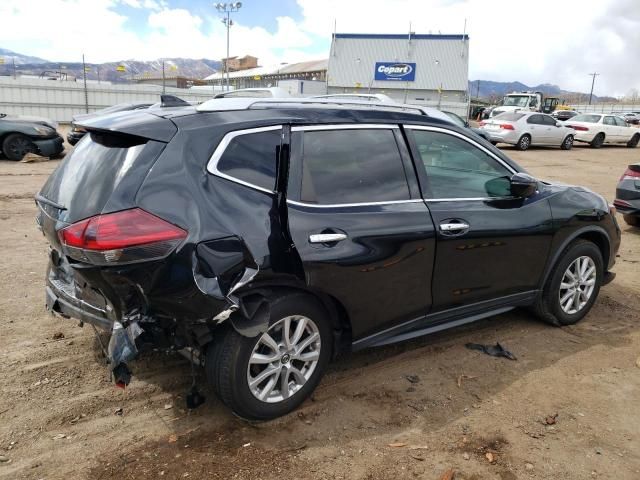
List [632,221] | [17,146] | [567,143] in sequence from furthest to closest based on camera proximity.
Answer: [567,143], [17,146], [632,221]

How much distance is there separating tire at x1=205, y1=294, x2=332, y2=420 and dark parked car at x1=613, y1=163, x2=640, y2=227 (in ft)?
21.8

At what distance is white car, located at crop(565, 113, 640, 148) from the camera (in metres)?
25.1

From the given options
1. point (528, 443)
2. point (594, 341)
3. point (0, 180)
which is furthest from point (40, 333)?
point (0, 180)

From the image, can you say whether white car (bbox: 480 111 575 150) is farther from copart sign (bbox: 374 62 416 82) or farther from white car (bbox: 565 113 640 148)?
copart sign (bbox: 374 62 416 82)

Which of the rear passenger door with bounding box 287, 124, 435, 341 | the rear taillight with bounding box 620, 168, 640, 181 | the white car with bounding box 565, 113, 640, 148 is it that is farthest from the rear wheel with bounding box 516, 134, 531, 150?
the rear passenger door with bounding box 287, 124, 435, 341

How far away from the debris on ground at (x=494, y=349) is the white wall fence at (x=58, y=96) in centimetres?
2149

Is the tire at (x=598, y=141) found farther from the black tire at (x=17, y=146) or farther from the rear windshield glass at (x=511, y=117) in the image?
the black tire at (x=17, y=146)

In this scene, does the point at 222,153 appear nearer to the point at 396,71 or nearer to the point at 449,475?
the point at 449,475

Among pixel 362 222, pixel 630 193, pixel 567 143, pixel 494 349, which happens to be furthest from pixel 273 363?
pixel 567 143

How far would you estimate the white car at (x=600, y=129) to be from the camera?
988 inches

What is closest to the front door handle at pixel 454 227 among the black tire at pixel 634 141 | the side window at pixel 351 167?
the side window at pixel 351 167

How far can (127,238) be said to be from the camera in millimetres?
2504

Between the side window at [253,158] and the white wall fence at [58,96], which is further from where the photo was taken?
the white wall fence at [58,96]

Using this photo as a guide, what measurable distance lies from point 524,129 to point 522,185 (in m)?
18.8
